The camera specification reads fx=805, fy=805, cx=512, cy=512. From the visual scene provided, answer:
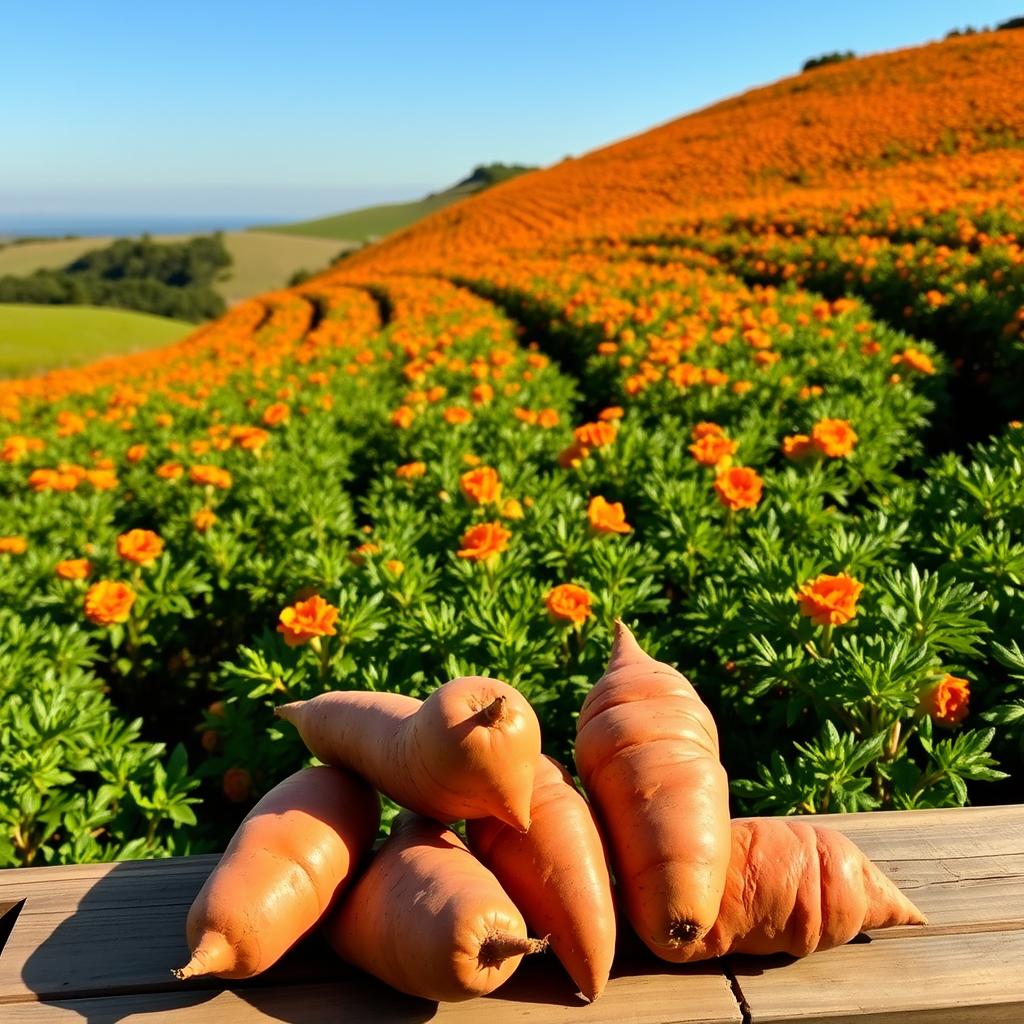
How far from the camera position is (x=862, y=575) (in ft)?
8.63

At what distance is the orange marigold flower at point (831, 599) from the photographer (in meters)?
2.02

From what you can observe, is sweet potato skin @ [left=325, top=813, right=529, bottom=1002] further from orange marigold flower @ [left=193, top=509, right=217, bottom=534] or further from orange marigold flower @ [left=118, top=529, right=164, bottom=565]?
orange marigold flower @ [left=193, top=509, right=217, bottom=534]

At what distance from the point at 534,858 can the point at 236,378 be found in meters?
7.50

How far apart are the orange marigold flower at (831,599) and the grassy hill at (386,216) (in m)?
88.4

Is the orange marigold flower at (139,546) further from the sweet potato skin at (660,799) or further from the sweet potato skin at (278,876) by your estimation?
the sweet potato skin at (660,799)

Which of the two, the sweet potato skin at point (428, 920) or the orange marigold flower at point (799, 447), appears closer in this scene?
the sweet potato skin at point (428, 920)

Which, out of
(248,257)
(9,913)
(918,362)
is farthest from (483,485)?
(248,257)

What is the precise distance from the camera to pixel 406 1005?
122 centimetres

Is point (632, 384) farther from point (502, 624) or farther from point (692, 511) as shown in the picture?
point (502, 624)

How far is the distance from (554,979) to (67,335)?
47.0 m

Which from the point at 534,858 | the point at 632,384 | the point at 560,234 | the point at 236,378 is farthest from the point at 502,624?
the point at 560,234

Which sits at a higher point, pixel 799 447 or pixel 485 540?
pixel 799 447

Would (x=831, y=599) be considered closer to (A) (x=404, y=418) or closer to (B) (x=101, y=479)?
(A) (x=404, y=418)

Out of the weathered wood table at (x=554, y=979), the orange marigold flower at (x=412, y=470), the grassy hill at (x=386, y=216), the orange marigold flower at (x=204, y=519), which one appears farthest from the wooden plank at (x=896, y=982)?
the grassy hill at (x=386, y=216)
